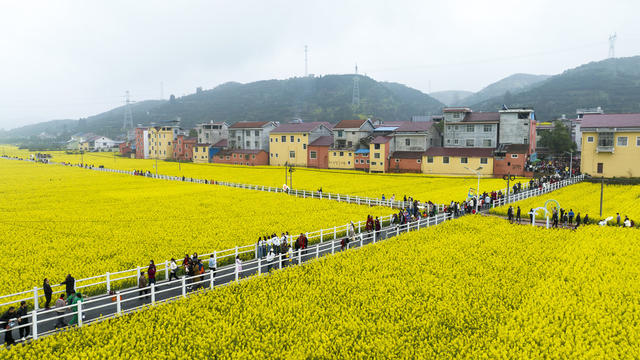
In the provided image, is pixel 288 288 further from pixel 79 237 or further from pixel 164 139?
pixel 164 139

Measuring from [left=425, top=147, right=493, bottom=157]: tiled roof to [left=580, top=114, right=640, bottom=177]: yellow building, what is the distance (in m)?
14.2

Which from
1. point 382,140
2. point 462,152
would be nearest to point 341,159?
point 382,140

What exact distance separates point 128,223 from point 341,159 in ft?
193

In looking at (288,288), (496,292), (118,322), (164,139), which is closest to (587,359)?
(496,292)

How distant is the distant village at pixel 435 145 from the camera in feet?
197

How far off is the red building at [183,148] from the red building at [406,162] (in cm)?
6522

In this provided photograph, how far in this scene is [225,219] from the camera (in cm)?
3462

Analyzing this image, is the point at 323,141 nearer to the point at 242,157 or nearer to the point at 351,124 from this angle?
the point at 351,124

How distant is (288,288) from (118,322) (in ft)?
21.1

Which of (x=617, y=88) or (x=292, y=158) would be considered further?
(x=617, y=88)

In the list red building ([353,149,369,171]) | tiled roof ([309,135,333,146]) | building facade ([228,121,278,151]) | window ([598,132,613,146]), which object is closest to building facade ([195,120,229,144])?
building facade ([228,121,278,151])

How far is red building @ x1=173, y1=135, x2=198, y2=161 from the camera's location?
122137mm

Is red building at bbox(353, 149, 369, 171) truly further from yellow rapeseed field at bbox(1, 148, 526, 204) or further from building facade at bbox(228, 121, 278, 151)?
building facade at bbox(228, 121, 278, 151)

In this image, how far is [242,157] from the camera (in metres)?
104
